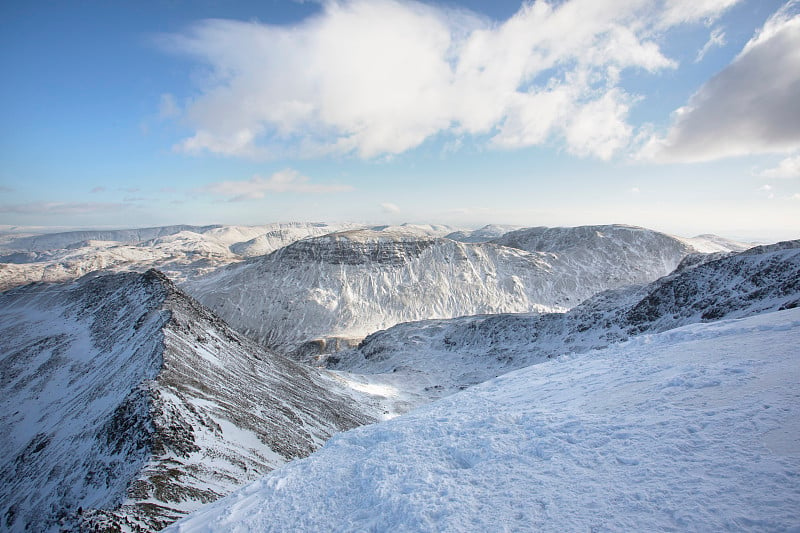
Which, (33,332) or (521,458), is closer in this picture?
(521,458)

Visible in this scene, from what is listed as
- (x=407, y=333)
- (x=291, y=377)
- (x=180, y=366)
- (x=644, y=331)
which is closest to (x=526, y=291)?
(x=407, y=333)

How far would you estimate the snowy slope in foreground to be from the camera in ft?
17.5

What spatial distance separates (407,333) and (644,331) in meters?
45.9

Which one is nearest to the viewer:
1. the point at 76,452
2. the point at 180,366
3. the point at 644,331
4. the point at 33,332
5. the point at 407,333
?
the point at 76,452

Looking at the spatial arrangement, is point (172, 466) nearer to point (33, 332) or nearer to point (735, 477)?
point (735, 477)

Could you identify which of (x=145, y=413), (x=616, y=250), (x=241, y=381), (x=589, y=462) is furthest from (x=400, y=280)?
(x=589, y=462)

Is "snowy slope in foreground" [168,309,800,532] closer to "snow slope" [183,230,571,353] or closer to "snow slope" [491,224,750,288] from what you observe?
"snow slope" [183,230,571,353]

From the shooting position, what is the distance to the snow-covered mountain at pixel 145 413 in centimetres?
1583

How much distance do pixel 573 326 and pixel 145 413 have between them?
189 ft

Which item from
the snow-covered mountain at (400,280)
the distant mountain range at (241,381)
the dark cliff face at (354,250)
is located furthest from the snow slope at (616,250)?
the distant mountain range at (241,381)

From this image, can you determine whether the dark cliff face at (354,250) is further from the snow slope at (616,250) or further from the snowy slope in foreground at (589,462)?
the snowy slope in foreground at (589,462)

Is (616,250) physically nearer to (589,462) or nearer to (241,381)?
(241,381)

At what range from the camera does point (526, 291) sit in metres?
121

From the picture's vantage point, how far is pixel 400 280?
123 meters
